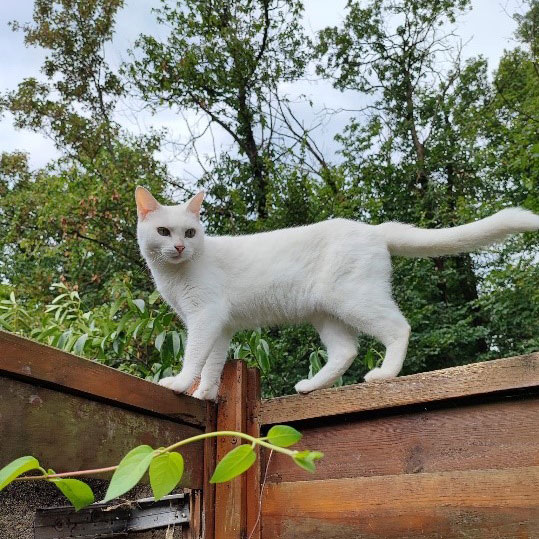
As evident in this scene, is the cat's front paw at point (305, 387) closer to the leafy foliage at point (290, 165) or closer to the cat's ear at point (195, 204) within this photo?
the cat's ear at point (195, 204)

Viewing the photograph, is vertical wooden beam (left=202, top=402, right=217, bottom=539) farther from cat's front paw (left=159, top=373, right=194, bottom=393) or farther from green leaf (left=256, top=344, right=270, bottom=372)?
green leaf (left=256, top=344, right=270, bottom=372)

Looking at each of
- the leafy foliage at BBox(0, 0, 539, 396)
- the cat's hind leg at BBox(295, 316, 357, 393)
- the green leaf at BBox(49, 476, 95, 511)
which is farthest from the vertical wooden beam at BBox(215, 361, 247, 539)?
the leafy foliage at BBox(0, 0, 539, 396)

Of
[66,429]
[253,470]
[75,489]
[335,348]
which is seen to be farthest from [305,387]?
[75,489]

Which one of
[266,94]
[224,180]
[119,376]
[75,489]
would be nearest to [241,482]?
[119,376]

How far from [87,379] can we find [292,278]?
690 mm

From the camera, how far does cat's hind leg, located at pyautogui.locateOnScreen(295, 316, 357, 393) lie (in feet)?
5.07

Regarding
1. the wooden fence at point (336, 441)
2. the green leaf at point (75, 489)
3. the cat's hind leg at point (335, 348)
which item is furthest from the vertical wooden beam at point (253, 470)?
the green leaf at point (75, 489)

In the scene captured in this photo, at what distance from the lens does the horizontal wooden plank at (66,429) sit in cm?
83

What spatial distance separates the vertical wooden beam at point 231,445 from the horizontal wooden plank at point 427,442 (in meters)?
0.08

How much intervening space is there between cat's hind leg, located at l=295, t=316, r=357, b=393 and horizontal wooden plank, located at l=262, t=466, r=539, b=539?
0.40m

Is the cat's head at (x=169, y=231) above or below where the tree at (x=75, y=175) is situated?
below

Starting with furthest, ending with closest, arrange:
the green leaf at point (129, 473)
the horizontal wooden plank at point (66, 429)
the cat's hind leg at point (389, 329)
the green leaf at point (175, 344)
→ the green leaf at point (175, 344) → the cat's hind leg at point (389, 329) → the horizontal wooden plank at point (66, 429) → the green leaf at point (129, 473)

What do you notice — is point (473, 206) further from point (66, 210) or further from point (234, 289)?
point (234, 289)

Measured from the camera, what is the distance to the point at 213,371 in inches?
59.9
